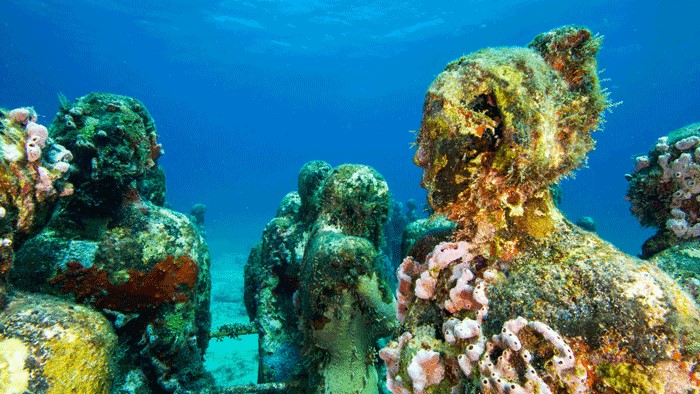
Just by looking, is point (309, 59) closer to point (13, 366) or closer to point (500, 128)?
point (500, 128)

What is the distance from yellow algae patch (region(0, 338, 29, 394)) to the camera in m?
2.29

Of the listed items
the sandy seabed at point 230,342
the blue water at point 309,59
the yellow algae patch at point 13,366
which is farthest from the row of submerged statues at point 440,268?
the blue water at point 309,59

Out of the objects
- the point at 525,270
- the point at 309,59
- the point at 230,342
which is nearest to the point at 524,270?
the point at 525,270

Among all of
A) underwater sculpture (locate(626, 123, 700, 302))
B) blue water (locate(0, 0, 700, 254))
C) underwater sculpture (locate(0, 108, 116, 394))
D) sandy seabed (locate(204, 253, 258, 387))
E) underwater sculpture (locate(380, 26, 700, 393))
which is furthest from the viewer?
blue water (locate(0, 0, 700, 254))

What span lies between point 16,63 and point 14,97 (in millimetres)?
20135

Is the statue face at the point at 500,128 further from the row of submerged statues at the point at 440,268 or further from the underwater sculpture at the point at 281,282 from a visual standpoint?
the underwater sculpture at the point at 281,282

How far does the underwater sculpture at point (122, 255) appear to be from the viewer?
12.4 ft

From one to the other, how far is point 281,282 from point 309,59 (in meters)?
71.6

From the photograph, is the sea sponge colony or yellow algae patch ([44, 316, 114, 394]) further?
the sea sponge colony

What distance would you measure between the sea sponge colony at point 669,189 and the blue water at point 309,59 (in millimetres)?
Answer: 8015

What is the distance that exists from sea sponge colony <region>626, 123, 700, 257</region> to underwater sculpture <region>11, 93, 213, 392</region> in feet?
18.1

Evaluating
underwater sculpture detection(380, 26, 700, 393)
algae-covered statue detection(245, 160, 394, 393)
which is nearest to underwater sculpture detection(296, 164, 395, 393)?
algae-covered statue detection(245, 160, 394, 393)

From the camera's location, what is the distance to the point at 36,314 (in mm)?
2629

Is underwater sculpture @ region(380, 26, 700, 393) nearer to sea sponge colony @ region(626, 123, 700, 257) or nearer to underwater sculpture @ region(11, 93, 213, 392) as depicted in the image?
sea sponge colony @ region(626, 123, 700, 257)
